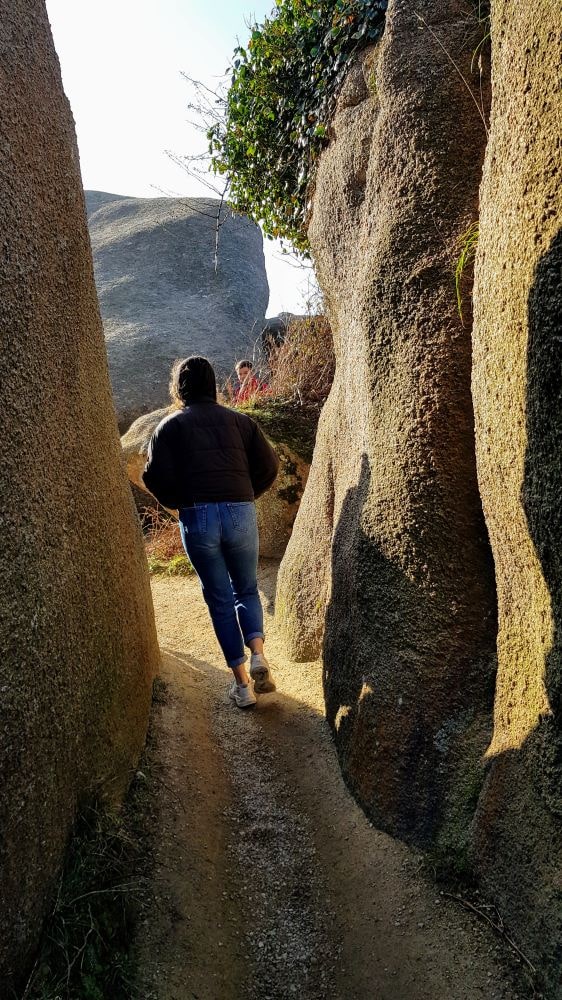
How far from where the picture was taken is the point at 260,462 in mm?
4219

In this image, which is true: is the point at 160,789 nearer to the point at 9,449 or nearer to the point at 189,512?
the point at 189,512

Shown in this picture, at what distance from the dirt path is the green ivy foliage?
155 inches

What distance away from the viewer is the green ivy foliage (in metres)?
4.21

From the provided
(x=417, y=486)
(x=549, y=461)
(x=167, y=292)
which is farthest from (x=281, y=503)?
(x=167, y=292)

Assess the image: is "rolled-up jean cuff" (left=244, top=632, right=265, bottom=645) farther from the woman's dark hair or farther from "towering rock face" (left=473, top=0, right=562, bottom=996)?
"towering rock face" (left=473, top=0, right=562, bottom=996)

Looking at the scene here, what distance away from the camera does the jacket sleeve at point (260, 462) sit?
165 inches

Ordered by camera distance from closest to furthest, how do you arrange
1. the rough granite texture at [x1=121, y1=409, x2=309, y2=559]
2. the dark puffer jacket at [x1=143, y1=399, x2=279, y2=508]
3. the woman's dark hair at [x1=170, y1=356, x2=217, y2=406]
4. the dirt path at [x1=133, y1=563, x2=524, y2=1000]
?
the dirt path at [x1=133, y1=563, x2=524, y2=1000] < the dark puffer jacket at [x1=143, y1=399, x2=279, y2=508] < the woman's dark hair at [x1=170, y1=356, x2=217, y2=406] < the rough granite texture at [x1=121, y1=409, x2=309, y2=559]

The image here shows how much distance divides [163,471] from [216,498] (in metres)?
0.34

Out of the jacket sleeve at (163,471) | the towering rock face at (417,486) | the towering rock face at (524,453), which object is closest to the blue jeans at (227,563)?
the jacket sleeve at (163,471)

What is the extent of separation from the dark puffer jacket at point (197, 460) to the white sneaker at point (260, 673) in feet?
3.16

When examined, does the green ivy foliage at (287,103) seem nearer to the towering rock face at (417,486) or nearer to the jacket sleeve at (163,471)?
the towering rock face at (417,486)

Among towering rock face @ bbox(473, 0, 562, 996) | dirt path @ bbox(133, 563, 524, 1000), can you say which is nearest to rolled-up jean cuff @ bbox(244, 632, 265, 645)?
dirt path @ bbox(133, 563, 524, 1000)

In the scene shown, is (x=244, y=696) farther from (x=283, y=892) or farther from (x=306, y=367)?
(x=306, y=367)

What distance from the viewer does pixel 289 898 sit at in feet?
9.05
